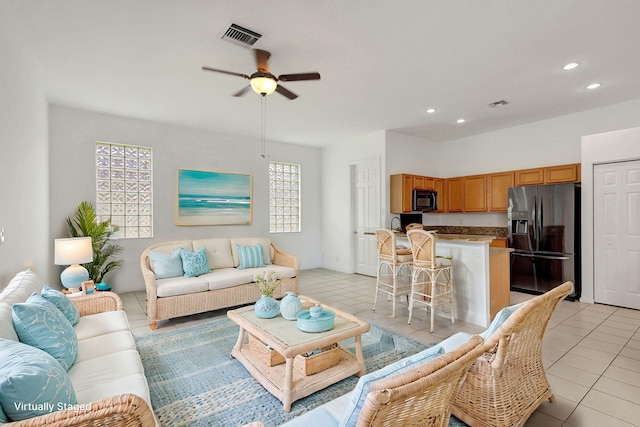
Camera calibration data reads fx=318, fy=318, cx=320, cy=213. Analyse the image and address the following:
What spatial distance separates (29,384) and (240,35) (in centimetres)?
272

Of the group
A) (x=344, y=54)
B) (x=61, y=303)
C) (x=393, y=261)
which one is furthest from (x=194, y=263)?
(x=344, y=54)

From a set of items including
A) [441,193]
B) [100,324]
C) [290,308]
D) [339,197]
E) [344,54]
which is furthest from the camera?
[339,197]

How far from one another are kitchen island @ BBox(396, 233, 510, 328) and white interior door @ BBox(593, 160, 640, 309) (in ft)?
5.17

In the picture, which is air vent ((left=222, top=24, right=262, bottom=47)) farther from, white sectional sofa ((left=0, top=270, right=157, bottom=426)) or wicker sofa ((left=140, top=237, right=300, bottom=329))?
wicker sofa ((left=140, top=237, right=300, bottom=329))

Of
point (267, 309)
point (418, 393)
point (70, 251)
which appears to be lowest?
point (267, 309)

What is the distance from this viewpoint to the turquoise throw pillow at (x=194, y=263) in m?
4.13

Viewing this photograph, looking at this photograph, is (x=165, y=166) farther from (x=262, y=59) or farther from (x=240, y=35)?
(x=240, y=35)

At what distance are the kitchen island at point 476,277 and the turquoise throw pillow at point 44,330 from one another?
143 inches

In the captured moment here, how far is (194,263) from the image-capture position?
417 centimetres

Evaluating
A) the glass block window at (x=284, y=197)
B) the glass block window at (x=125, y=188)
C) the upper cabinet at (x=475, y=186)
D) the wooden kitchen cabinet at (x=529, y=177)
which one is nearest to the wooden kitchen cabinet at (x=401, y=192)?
the upper cabinet at (x=475, y=186)

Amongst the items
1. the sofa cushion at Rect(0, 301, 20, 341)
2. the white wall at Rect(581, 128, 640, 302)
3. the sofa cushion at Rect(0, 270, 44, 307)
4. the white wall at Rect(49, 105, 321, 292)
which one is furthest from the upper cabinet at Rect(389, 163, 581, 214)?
the sofa cushion at Rect(0, 301, 20, 341)

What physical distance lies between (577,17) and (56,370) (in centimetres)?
399

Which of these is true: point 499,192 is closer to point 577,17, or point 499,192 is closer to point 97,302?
point 577,17

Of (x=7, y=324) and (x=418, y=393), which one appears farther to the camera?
(x=7, y=324)
